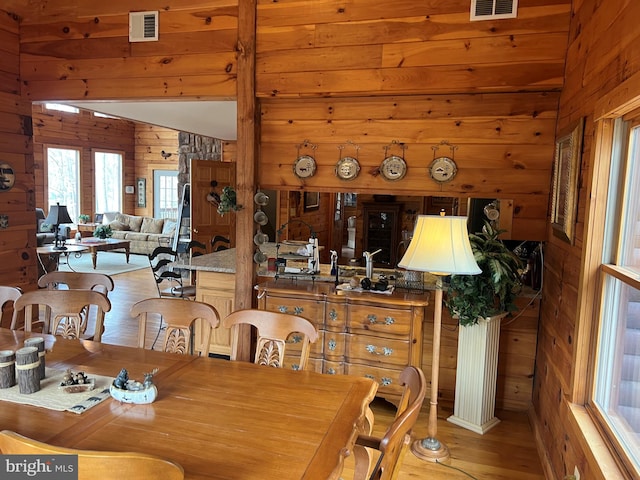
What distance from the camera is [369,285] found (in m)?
3.46

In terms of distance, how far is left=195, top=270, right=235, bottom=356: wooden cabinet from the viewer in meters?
4.18

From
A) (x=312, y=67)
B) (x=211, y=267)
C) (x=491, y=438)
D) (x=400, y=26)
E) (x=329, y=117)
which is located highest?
(x=400, y=26)

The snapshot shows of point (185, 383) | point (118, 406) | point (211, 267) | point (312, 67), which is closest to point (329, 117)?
point (312, 67)

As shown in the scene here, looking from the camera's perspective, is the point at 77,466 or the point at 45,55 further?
the point at 45,55

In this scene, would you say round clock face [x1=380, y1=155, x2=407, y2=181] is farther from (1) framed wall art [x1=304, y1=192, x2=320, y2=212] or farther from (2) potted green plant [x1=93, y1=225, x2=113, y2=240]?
(2) potted green plant [x1=93, y1=225, x2=113, y2=240]

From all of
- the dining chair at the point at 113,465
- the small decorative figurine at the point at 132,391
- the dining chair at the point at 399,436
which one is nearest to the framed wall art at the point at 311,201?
the small decorative figurine at the point at 132,391

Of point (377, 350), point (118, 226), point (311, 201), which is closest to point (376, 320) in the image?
point (377, 350)

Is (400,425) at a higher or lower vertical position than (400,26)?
lower

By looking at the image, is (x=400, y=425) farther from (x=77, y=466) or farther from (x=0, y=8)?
(x=0, y=8)

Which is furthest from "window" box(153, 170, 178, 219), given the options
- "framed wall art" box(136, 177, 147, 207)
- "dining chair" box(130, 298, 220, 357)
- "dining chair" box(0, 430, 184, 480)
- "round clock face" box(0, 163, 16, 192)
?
"dining chair" box(0, 430, 184, 480)

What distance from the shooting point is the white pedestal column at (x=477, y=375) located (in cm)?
320

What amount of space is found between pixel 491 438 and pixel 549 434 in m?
0.46

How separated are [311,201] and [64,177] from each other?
6.54 meters

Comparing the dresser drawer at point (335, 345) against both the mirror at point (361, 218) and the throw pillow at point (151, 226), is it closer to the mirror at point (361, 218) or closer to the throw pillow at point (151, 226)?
the mirror at point (361, 218)
